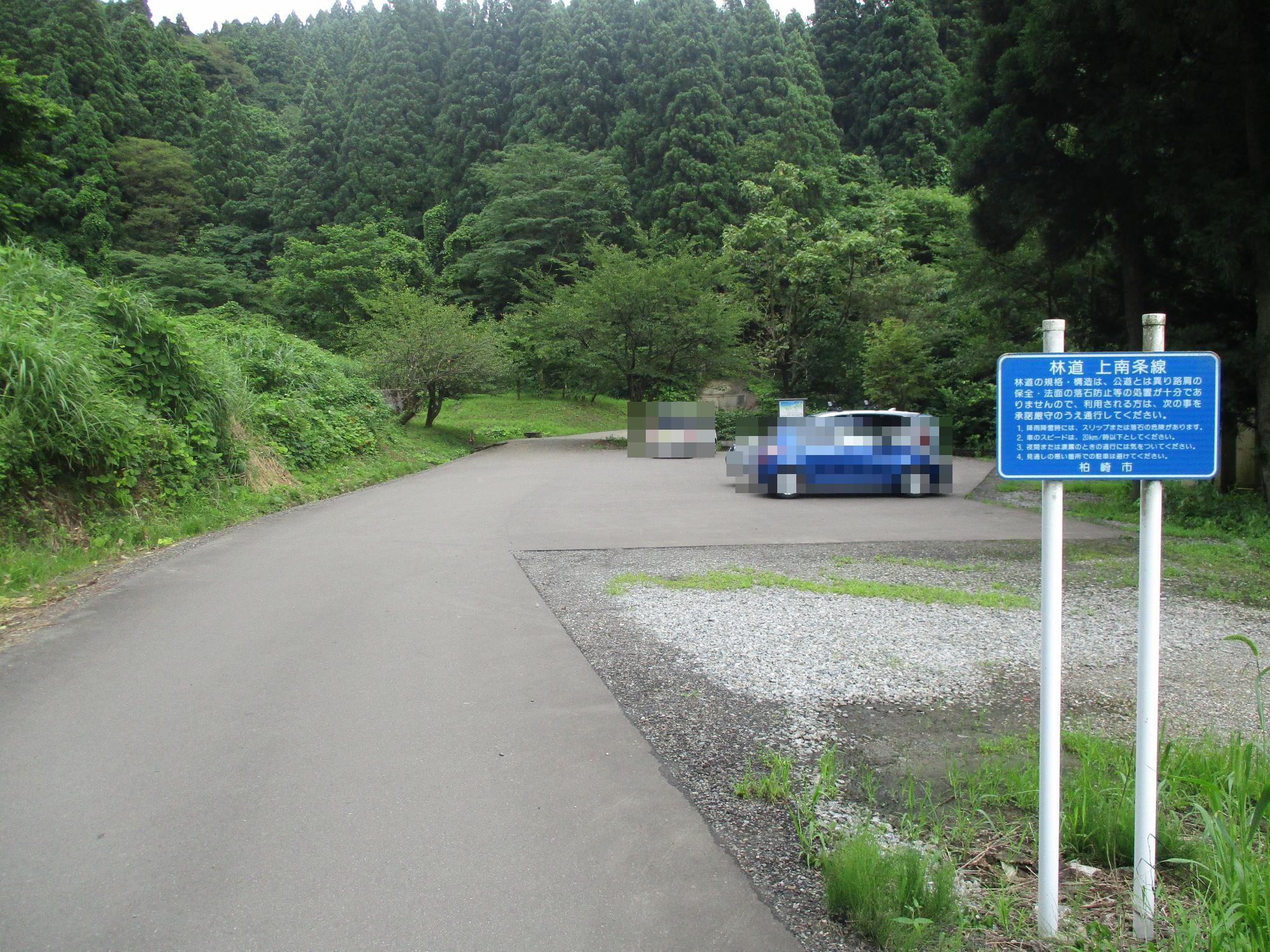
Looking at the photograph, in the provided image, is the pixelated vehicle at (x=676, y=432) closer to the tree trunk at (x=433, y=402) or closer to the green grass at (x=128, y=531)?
the tree trunk at (x=433, y=402)

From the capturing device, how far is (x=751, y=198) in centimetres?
4172

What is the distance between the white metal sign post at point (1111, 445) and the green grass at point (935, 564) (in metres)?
6.43

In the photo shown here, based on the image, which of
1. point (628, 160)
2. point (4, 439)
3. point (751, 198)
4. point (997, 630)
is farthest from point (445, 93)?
point (997, 630)

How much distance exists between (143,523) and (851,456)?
10882 millimetres

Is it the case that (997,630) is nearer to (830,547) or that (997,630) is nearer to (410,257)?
(830,547)

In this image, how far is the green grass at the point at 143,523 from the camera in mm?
7969

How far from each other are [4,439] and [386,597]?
462 centimetres

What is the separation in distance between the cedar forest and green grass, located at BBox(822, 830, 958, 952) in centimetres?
931

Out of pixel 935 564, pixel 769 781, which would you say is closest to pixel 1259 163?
pixel 935 564

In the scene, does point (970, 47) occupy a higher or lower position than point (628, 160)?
lower

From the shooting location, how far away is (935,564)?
31.2 feet

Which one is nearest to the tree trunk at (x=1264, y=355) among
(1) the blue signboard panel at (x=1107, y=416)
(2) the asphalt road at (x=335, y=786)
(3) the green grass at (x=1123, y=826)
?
(3) the green grass at (x=1123, y=826)

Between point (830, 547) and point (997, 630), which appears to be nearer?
point (997, 630)

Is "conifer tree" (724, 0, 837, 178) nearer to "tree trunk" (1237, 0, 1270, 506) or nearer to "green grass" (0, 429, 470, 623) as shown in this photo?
"green grass" (0, 429, 470, 623)
